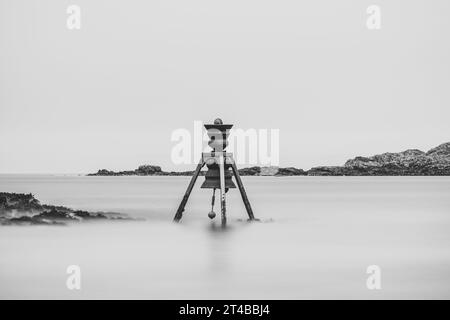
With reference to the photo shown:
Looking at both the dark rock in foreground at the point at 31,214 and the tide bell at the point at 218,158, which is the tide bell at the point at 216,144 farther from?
the dark rock in foreground at the point at 31,214

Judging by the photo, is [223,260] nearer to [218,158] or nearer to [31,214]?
[218,158]

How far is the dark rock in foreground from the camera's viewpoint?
33.2 m

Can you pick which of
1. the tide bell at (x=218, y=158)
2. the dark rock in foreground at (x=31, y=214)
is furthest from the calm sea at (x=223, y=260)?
the tide bell at (x=218, y=158)

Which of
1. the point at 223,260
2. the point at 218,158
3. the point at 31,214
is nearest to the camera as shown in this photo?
the point at 223,260

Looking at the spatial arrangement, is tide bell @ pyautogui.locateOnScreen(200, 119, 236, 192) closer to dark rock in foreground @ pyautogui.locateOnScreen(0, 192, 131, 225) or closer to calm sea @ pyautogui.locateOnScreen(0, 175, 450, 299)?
calm sea @ pyautogui.locateOnScreen(0, 175, 450, 299)

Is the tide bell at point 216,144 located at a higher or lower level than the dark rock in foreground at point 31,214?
higher

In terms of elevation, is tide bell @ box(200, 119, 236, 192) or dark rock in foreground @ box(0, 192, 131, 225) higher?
tide bell @ box(200, 119, 236, 192)

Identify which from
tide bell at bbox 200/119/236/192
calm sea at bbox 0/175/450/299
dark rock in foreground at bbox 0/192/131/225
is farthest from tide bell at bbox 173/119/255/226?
dark rock in foreground at bbox 0/192/131/225

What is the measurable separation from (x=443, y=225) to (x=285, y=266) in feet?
64.1

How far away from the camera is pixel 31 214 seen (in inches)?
1394

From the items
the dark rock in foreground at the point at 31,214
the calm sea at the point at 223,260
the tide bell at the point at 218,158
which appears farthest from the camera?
the dark rock in foreground at the point at 31,214

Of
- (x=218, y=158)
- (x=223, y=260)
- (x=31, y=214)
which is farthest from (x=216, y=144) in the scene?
(x=31, y=214)

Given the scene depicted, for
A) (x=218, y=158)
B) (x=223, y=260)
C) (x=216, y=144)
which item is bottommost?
(x=223, y=260)

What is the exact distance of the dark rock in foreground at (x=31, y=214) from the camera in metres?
33.2
